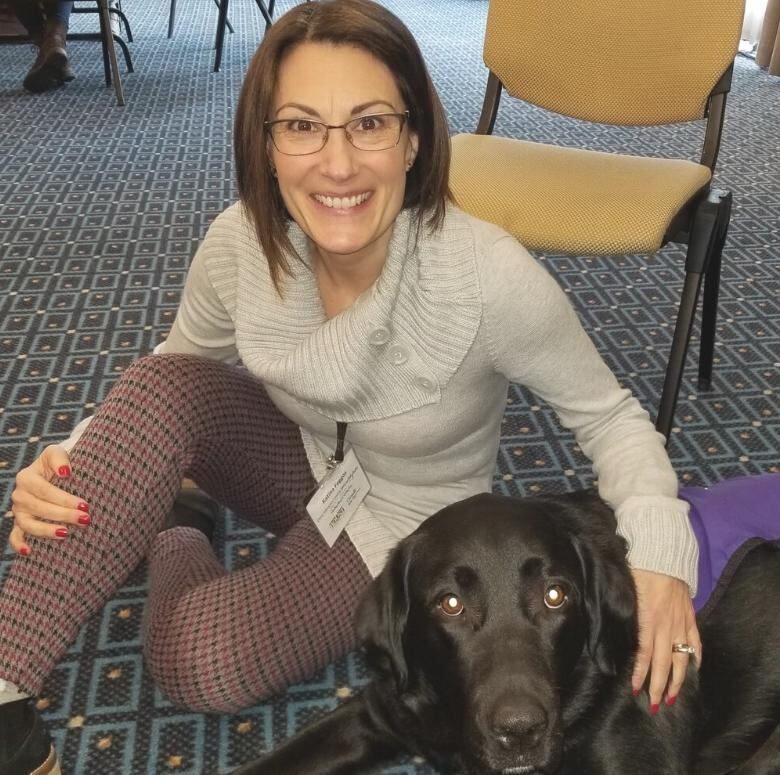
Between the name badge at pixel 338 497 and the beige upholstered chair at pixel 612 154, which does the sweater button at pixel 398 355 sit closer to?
the name badge at pixel 338 497

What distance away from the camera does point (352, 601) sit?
144cm

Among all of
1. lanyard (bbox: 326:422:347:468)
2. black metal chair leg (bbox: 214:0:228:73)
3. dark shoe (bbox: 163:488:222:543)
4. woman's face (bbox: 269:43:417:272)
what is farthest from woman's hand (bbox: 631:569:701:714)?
black metal chair leg (bbox: 214:0:228:73)

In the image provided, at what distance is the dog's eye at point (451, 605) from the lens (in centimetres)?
110

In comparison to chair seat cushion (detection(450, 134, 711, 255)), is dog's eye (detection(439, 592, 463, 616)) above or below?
below

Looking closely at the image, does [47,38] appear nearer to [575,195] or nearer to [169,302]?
[169,302]

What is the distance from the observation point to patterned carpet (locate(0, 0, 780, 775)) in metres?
1.46

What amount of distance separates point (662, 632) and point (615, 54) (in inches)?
55.3

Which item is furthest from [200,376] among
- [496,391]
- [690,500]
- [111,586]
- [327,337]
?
[690,500]

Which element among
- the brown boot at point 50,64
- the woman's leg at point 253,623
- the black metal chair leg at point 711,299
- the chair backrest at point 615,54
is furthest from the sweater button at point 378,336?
the brown boot at point 50,64

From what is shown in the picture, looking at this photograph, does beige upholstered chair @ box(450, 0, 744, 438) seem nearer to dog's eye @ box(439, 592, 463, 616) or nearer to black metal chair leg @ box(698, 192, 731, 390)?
black metal chair leg @ box(698, 192, 731, 390)

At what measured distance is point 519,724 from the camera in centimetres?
100

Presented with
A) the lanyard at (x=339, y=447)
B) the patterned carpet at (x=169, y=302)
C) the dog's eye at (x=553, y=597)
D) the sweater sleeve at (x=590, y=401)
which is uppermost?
the sweater sleeve at (x=590, y=401)

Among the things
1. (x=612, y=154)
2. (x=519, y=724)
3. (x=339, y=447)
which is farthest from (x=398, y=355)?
(x=612, y=154)

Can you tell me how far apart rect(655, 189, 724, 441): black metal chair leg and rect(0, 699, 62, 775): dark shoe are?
127cm
